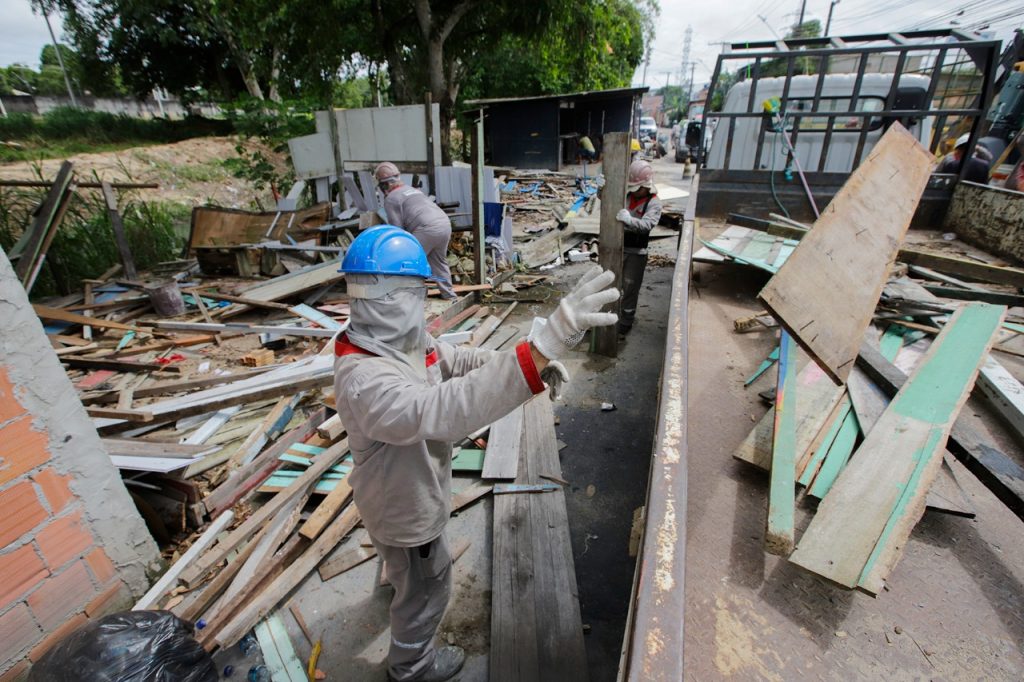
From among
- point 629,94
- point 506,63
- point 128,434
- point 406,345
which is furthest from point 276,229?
point 506,63

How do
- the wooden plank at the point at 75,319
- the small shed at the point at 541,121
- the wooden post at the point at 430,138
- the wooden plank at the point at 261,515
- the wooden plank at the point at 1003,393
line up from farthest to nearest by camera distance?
1. the small shed at the point at 541,121
2. the wooden post at the point at 430,138
3. the wooden plank at the point at 75,319
4. the wooden plank at the point at 261,515
5. the wooden plank at the point at 1003,393

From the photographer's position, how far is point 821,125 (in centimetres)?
657

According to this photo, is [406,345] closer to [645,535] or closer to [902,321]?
[645,535]

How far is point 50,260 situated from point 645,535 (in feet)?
27.5

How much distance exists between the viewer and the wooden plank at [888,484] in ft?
4.43

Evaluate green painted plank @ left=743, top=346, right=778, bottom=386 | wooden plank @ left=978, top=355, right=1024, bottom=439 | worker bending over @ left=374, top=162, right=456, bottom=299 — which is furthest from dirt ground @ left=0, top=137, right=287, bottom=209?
wooden plank @ left=978, top=355, right=1024, bottom=439

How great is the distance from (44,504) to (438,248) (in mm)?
4745

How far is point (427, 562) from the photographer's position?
201 cm

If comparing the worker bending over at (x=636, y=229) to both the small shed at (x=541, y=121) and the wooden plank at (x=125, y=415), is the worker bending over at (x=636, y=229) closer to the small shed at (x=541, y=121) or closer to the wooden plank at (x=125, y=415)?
the wooden plank at (x=125, y=415)

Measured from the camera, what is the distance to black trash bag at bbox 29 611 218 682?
1632 millimetres

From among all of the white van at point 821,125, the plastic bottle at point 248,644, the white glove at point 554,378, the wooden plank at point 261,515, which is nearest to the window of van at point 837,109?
the white van at point 821,125

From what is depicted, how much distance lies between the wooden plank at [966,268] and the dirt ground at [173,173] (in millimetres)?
14124

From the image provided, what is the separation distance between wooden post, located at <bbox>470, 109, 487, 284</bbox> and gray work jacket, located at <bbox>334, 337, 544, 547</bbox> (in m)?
4.92

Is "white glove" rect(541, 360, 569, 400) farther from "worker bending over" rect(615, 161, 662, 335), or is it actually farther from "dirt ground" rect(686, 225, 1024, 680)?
"worker bending over" rect(615, 161, 662, 335)
